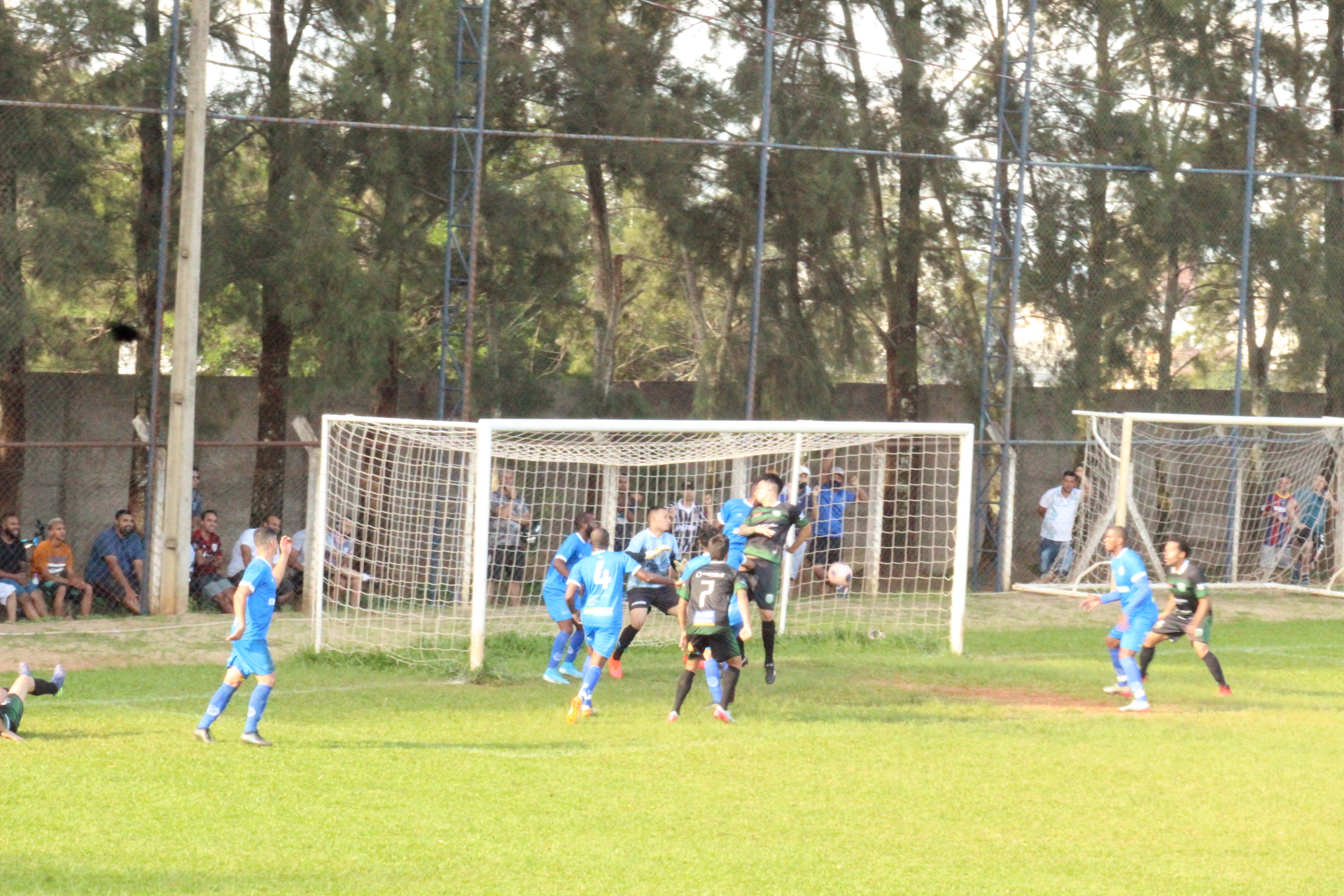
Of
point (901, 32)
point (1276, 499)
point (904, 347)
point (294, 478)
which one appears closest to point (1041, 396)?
point (904, 347)

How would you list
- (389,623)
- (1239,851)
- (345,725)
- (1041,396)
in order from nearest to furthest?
(1239,851)
(345,725)
(389,623)
(1041,396)

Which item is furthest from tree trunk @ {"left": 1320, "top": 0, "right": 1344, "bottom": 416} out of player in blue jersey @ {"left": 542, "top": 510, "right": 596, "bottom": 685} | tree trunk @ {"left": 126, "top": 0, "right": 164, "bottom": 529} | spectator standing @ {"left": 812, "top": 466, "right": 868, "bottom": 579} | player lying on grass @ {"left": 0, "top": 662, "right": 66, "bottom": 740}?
player lying on grass @ {"left": 0, "top": 662, "right": 66, "bottom": 740}

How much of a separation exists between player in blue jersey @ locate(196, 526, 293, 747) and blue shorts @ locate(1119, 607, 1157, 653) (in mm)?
6640

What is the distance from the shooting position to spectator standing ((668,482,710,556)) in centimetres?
1705

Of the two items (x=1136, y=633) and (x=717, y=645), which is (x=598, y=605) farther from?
(x=1136, y=633)

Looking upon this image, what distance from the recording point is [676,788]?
→ 30.6 ft

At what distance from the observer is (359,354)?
17.8 meters

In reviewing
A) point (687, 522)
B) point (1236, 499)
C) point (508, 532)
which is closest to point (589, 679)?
point (508, 532)

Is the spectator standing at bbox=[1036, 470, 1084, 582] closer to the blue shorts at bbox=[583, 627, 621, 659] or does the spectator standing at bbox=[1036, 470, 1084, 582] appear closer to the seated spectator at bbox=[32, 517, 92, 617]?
the blue shorts at bbox=[583, 627, 621, 659]

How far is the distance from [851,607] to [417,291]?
6.10m

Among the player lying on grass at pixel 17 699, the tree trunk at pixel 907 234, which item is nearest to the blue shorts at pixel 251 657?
the player lying on grass at pixel 17 699

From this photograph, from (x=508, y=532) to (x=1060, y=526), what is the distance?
7.55 m

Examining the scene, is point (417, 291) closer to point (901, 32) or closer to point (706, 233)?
point (706, 233)

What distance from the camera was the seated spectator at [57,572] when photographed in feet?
51.5
